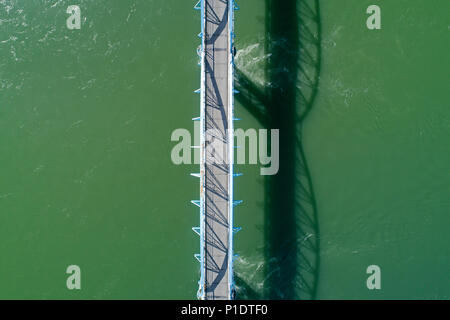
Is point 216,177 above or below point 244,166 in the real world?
below

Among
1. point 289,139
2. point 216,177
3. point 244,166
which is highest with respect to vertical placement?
point 289,139

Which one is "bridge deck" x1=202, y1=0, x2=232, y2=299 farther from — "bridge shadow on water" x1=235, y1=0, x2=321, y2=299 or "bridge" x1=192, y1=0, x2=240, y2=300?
"bridge shadow on water" x1=235, y1=0, x2=321, y2=299

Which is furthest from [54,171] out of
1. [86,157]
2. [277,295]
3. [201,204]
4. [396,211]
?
[396,211]

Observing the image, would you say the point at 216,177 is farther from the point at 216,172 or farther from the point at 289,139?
the point at 289,139

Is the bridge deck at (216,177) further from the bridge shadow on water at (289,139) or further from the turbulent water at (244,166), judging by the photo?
the bridge shadow on water at (289,139)

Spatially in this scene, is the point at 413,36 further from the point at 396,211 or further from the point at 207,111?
the point at 207,111

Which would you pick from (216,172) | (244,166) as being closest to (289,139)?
(244,166)
